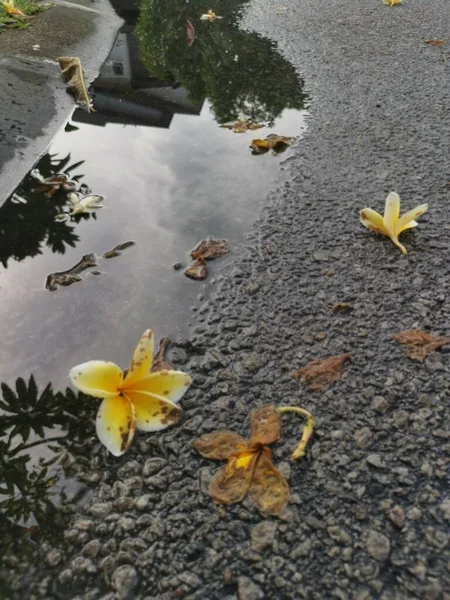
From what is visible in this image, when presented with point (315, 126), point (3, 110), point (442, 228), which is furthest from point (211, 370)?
point (3, 110)

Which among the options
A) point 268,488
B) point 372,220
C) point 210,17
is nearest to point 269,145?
point 372,220

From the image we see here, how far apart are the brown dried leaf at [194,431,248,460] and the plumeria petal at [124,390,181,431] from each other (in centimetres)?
12

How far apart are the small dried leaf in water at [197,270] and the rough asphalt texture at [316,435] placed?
0.12 meters

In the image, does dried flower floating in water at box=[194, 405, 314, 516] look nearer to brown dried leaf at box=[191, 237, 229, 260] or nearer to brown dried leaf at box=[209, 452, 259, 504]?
brown dried leaf at box=[209, 452, 259, 504]

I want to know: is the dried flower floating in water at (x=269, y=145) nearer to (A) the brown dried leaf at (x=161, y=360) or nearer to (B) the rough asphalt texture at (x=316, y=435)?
(B) the rough asphalt texture at (x=316, y=435)

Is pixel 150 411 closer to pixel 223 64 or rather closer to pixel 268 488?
pixel 268 488

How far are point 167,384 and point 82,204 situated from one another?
1.40 m

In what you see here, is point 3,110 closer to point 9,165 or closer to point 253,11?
point 9,165

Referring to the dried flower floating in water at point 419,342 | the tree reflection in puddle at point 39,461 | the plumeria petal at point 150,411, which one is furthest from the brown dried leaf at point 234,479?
the dried flower floating in water at point 419,342

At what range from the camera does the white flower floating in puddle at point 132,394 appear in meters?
1.48

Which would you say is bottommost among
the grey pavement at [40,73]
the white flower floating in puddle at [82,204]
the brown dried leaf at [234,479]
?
the grey pavement at [40,73]

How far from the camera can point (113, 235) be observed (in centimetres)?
244

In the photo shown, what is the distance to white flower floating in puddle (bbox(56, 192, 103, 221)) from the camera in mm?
2607

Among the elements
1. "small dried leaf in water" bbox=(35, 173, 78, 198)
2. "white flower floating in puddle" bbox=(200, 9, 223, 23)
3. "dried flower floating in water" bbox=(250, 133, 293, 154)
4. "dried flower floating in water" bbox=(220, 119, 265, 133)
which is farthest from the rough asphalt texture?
"white flower floating in puddle" bbox=(200, 9, 223, 23)
